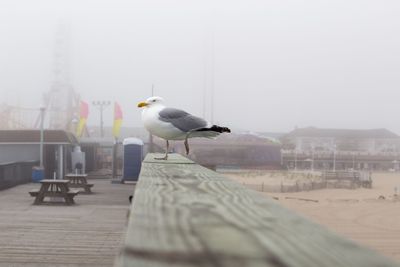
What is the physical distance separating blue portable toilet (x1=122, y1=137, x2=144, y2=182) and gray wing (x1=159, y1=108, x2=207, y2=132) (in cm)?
1503

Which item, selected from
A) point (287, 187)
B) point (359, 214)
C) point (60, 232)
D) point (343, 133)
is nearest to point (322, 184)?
point (287, 187)

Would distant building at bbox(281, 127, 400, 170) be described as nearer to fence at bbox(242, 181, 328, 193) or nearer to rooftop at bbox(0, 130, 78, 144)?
fence at bbox(242, 181, 328, 193)

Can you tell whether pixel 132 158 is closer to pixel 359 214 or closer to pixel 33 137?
pixel 33 137

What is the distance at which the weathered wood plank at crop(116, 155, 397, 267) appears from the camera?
87cm

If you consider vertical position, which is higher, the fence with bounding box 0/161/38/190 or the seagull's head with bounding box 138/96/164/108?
the seagull's head with bounding box 138/96/164/108

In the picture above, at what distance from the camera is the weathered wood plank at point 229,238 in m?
0.87

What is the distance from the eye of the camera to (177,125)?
4359 mm

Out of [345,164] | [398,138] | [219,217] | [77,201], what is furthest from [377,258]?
[398,138]

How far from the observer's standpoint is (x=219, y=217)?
4.14ft

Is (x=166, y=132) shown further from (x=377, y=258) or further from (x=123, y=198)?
(x=123, y=198)

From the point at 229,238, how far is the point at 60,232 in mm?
7625

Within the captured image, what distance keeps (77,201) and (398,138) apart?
112 meters

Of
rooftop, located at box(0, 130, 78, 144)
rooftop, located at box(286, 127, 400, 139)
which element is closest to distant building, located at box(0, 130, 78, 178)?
rooftop, located at box(0, 130, 78, 144)

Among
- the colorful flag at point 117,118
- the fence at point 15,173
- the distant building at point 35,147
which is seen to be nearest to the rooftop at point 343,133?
the colorful flag at point 117,118
